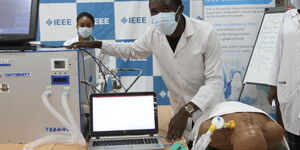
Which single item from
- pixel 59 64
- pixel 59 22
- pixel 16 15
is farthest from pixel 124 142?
pixel 59 22

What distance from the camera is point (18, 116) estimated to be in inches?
52.9

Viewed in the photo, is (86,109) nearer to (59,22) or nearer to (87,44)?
(87,44)

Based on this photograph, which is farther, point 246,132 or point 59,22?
point 59,22

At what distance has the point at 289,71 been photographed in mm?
2303

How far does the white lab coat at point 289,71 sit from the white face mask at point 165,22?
1231 millimetres

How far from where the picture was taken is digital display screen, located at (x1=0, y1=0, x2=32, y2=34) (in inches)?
51.9

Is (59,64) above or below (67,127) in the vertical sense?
above

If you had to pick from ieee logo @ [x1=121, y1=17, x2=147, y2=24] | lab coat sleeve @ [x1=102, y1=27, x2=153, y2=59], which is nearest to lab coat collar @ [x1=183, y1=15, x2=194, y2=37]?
lab coat sleeve @ [x1=102, y1=27, x2=153, y2=59]

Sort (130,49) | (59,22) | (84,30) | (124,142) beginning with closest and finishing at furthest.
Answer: (124,142), (130,49), (84,30), (59,22)

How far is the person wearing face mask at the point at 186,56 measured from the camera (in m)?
1.40

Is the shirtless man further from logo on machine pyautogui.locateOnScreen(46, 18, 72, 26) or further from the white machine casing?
logo on machine pyautogui.locateOnScreen(46, 18, 72, 26)

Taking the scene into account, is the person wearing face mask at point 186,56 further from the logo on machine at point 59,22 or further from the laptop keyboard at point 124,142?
the logo on machine at point 59,22

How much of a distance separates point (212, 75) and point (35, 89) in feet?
2.69

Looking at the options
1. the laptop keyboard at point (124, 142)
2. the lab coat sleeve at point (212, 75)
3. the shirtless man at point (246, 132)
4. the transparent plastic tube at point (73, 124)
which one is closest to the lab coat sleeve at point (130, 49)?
the lab coat sleeve at point (212, 75)
